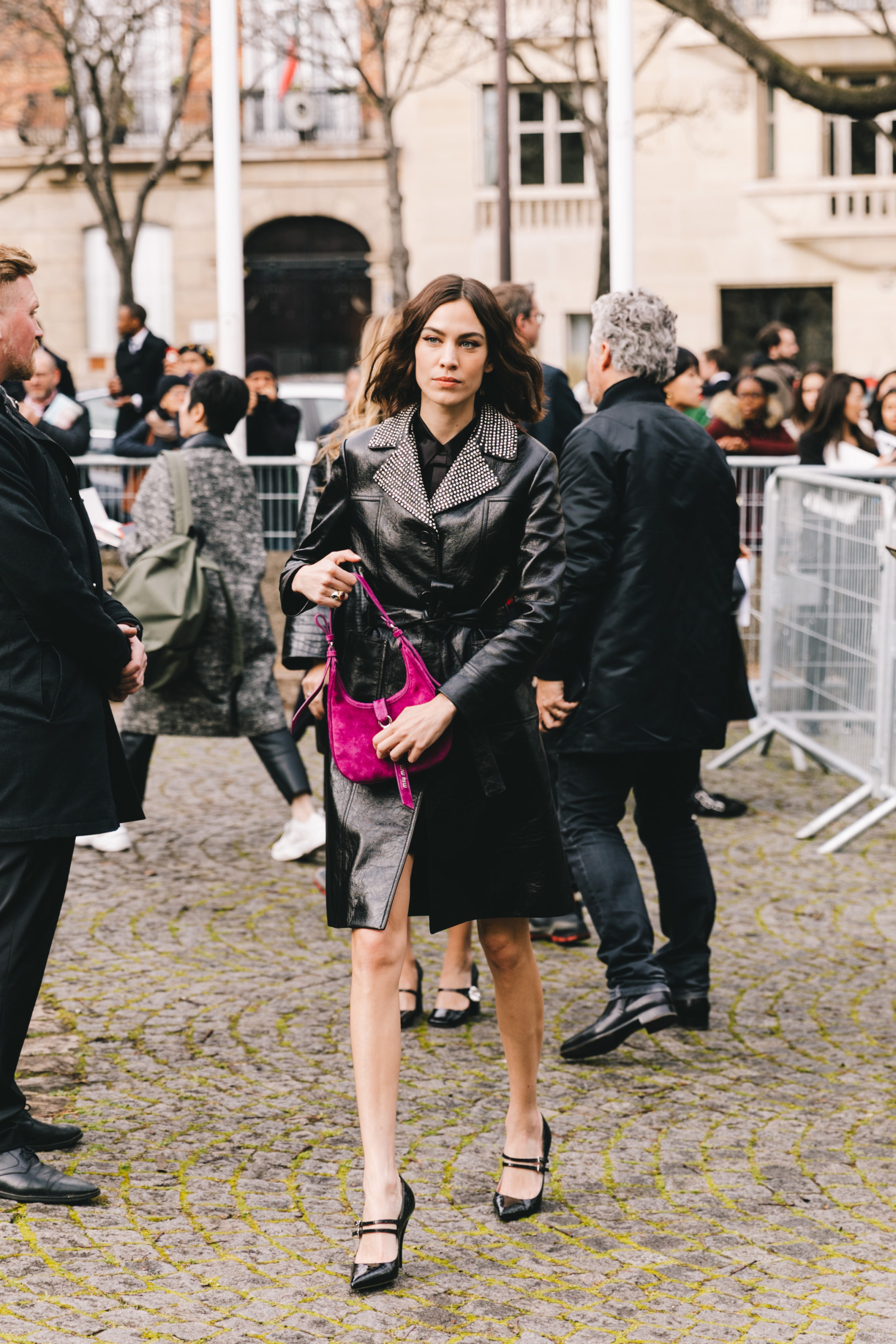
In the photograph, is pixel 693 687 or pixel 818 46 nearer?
pixel 693 687

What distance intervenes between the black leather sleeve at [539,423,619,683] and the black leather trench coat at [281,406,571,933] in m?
1.11

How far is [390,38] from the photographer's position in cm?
2919

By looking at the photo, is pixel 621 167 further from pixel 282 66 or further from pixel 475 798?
pixel 282 66

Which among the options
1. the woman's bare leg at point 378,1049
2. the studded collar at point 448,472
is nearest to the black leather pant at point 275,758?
the studded collar at point 448,472

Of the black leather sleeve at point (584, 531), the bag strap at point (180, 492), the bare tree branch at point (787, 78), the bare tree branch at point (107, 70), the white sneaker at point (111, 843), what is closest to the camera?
the black leather sleeve at point (584, 531)

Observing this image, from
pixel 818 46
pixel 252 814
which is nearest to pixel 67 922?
pixel 252 814

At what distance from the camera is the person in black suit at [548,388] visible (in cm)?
612

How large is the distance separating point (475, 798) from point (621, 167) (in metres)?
6.24

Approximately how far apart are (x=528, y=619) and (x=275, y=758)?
140 inches

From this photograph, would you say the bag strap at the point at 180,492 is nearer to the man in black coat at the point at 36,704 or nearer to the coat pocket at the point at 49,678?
the man in black coat at the point at 36,704

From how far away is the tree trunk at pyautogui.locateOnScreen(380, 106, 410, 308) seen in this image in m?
28.0

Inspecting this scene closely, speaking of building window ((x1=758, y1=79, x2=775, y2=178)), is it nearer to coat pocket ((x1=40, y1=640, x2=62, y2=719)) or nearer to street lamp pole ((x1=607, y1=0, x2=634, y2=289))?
street lamp pole ((x1=607, y1=0, x2=634, y2=289))

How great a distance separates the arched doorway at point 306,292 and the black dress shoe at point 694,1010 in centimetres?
2888

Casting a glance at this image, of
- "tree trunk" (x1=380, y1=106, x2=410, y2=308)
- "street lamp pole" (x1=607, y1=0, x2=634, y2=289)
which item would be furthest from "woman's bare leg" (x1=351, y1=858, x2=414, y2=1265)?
"tree trunk" (x1=380, y1=106, x2=410, y2=308)
